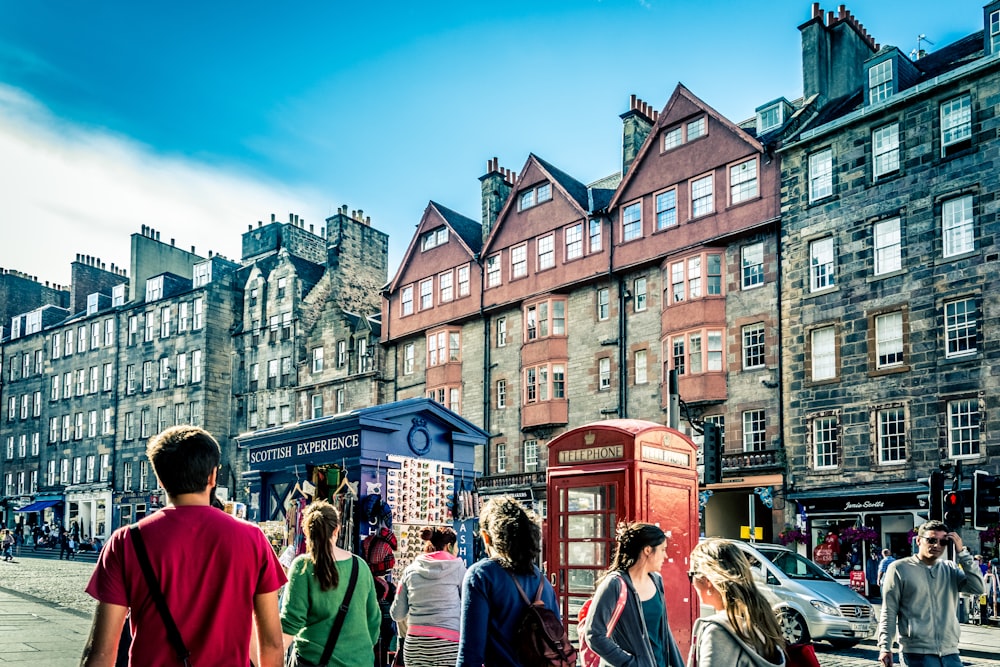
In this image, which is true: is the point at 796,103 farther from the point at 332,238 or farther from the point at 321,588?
the point at 321,588

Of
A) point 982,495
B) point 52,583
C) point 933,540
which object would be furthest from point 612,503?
point 52,583

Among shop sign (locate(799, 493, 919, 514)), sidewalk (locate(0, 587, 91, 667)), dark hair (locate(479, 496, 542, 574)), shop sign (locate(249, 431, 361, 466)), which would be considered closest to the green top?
dark hair (locate(479, 496, 542, 574))

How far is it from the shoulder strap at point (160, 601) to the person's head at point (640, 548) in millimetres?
2571

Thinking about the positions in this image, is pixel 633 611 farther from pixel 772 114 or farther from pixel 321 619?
pixel 772 114

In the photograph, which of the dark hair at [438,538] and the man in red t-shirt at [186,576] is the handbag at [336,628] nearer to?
the dark hair at [438,538]

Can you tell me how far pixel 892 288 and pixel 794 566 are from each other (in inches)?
522

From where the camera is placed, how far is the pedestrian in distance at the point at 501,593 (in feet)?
16.1

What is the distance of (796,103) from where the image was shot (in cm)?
3400

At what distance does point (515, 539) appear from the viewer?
5.04 metres

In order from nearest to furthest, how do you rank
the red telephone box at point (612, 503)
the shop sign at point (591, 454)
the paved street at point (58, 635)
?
the red telephone box at point (612, 503)
the shop sign at point (591, 454)
the paved street at point (58, 635)

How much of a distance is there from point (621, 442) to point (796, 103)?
26272 millimetres

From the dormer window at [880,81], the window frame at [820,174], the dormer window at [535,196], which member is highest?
the dormer window at [880,81]

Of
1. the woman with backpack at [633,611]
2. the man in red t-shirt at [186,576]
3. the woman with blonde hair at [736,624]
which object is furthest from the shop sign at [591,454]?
the man in red t-shirt at [186,576]

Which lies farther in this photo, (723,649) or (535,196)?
(535,196)
